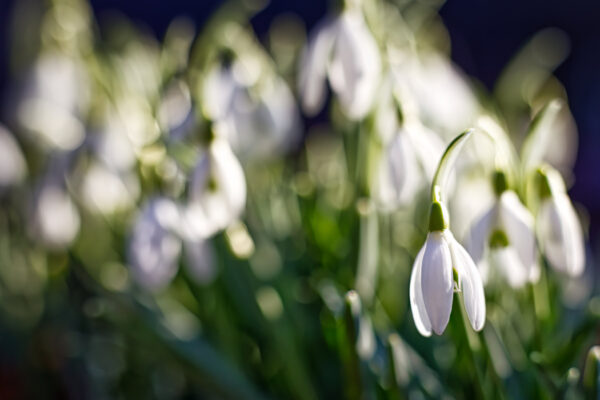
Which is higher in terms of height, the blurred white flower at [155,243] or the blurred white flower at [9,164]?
the blurred white flower at [155,243]

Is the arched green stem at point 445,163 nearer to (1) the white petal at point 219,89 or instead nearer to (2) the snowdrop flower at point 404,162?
(2) the snowdrop flower at point 404,162

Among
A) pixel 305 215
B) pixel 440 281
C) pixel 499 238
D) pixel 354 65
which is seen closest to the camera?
pixel 440 281

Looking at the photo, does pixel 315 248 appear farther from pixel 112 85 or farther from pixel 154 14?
pixel 154 14

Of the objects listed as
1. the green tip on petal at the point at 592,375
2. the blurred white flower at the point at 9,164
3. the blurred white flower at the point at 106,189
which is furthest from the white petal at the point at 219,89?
the blurred white flower at the point at 9,164

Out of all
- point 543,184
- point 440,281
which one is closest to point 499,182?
point 543,184

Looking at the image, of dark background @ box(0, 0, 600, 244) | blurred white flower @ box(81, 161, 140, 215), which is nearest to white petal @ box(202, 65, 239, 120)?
blurred white flower @ box(81, 161, 140, 215)

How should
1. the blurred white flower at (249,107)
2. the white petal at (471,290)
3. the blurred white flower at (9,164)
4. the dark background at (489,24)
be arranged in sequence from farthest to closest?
the dark background at (489,24)
the blurred white flower at (9,164)
the blurred white flower at (249,107)
the white petal at (471,290)

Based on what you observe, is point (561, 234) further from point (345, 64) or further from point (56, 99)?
point (56, 99)
